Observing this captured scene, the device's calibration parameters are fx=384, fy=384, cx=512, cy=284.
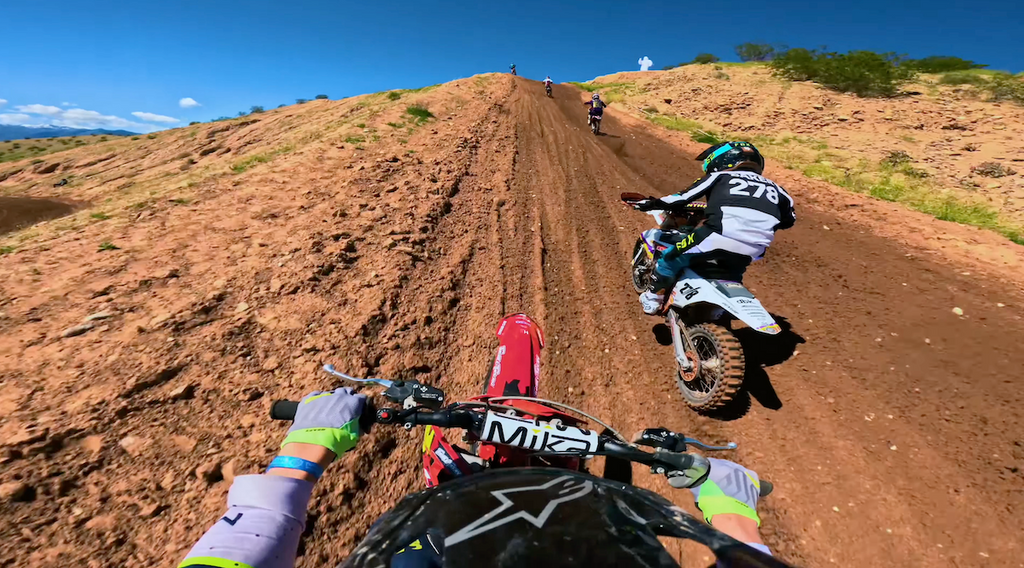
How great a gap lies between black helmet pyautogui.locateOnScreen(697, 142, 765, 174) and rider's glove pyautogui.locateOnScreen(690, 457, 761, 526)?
10.9ft

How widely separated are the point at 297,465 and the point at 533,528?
2.82ft

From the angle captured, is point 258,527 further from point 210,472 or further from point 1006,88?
point 1006,88

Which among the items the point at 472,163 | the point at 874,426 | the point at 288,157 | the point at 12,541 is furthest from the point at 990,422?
the point at 288,157

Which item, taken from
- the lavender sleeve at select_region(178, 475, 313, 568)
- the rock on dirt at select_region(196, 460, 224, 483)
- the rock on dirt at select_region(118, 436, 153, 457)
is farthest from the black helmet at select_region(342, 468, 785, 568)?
the rock on dirt at select_region(118, 436, 153, 457)

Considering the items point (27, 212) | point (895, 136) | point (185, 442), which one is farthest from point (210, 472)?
point (895, 136)

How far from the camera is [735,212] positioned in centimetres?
352

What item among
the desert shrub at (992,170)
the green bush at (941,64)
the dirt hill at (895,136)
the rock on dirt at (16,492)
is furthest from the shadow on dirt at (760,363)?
the green bush at (941,64)

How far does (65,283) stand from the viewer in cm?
391

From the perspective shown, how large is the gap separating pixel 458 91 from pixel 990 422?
17680 millimetres

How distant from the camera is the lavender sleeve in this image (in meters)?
1.01

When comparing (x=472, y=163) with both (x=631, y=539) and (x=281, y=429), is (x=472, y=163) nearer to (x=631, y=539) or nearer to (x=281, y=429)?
(x=281, y=429)

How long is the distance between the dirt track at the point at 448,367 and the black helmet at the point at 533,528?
1.66m

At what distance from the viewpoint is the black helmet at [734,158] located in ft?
12.8

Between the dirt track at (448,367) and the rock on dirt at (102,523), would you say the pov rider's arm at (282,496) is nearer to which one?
the dirt track at (448,367)
